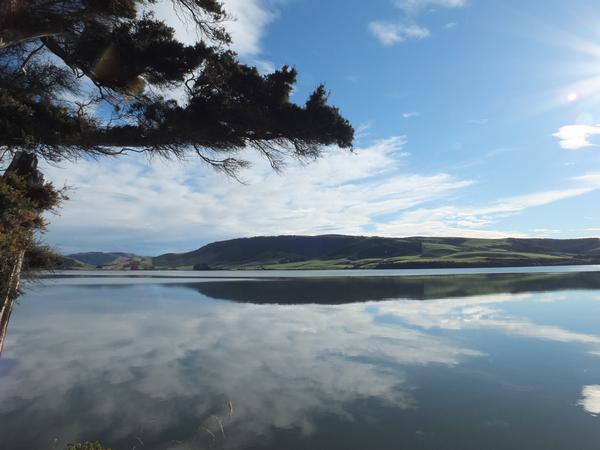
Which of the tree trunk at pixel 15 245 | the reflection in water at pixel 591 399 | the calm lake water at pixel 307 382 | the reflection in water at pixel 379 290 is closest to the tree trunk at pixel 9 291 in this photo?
the tree trunk at pixel 15 245

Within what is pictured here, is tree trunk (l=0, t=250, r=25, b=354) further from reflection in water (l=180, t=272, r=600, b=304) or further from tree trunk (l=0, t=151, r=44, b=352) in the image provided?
reflection in water (l=180, t=272, r=600, b=304)

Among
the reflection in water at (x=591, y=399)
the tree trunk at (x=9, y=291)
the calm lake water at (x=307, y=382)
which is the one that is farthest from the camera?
the reflection in water at (x=591, y=399)

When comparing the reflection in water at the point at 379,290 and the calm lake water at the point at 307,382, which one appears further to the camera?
the reflection in water at the point at 379,290

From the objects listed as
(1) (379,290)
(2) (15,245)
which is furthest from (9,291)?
(1) (379,290)

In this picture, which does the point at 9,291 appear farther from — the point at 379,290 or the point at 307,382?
the point at 379,290

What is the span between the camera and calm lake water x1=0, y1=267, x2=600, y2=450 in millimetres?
9922

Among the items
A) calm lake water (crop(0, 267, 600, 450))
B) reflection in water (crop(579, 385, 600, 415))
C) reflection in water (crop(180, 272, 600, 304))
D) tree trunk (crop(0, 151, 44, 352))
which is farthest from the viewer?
reflection in water (crop(180, 272, 600, 304))

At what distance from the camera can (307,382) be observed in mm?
13977

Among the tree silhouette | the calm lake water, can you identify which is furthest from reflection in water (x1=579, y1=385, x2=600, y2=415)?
the tree silhouette

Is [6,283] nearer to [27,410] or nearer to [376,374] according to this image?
[27,410]

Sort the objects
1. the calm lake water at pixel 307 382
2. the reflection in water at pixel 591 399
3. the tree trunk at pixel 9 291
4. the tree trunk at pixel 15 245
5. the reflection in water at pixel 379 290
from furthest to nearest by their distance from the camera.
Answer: the reflection in water at pixel 379 290
the reflection in water at pixel 591 399
the tree trunk at pixel 9 291
the calm lake water at pixel 307 382
the tree trunk at pixel 15 245

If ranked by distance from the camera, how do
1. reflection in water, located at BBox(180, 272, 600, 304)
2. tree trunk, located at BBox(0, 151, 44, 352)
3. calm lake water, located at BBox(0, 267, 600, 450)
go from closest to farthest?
tree trunk, located at BBox(0, 151, 44, 352)
calm lake water, located at BBox(0, 267, 600, 450)
reflection in water, located at BBox(180, 272, 600, 304)

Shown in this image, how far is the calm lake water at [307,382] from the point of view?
391 inches

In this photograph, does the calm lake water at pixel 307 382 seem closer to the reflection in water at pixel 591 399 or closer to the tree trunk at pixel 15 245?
the reflection in water at pixel 591 399
